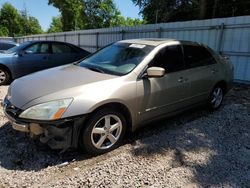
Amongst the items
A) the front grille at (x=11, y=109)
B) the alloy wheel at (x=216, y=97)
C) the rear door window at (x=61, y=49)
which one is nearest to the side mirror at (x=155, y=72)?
the front grille at (x=11, y=109)

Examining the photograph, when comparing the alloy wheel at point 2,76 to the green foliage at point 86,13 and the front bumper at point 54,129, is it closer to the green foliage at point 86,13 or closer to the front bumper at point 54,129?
the front bumper at point 54,129

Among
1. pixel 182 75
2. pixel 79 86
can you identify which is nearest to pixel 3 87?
pixel 79 86

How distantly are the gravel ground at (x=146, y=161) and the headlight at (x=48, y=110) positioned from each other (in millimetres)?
619

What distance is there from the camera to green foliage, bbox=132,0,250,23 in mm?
15187

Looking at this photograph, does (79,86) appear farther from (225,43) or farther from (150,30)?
(150,30)

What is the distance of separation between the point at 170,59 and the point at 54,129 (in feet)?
7.15

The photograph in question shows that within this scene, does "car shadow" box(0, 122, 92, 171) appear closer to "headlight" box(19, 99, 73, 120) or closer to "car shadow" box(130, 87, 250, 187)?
"headlight" box(19, 99, 73, 120)

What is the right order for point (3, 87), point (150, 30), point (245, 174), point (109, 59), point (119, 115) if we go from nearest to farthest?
point (245, 174) → point (119, 115) → point (109, 59) → point (3, 87) → point (150, 30)

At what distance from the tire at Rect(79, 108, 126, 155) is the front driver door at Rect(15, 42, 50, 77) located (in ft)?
17.7

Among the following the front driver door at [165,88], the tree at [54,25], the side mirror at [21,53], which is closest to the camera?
the front driver door at [165,88]

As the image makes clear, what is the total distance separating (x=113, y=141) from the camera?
10.9ft

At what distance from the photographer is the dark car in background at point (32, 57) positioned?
24.0 feet

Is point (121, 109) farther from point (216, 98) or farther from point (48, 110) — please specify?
point (216, 98)

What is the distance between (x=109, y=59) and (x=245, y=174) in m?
2.52
